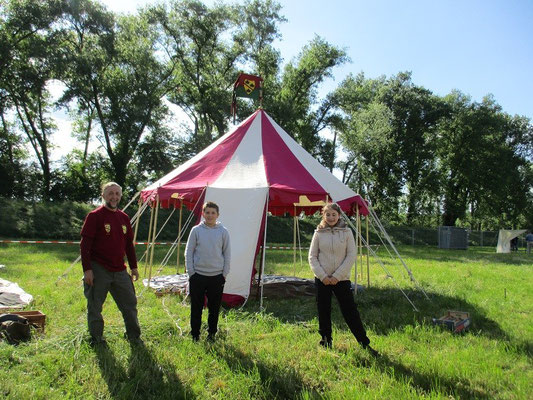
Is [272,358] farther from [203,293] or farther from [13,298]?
[13,298]

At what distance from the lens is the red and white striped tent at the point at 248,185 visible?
246 inches

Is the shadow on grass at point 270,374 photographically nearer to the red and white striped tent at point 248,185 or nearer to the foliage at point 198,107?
the red and white striped tent at point 248,185

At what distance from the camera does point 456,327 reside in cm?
478

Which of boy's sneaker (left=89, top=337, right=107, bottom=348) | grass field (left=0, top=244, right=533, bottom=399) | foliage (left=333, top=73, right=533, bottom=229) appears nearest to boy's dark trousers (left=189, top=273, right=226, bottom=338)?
grass field (left=0, top=244, right=533, bottom=399)

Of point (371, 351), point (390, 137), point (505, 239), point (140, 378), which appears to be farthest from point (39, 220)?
point (390, 137)

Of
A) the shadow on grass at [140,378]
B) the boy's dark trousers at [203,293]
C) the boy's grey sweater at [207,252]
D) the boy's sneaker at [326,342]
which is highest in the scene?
the boy's grey sweater at [207,252]

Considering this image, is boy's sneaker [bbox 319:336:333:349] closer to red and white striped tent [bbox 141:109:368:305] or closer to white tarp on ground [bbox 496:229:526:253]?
red and white striped tent [bbox 141:109:368:305]

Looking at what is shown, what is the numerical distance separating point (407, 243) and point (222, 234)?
24488 millimetres

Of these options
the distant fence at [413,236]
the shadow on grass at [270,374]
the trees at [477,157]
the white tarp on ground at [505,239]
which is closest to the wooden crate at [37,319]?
the shadow on grass at [270,374]

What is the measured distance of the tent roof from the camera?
641cm

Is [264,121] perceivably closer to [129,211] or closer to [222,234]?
[222,234]

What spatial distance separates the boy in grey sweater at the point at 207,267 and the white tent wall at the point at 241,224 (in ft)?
6.27

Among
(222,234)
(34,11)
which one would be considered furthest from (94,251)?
(34,11)

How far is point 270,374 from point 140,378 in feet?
3.42
